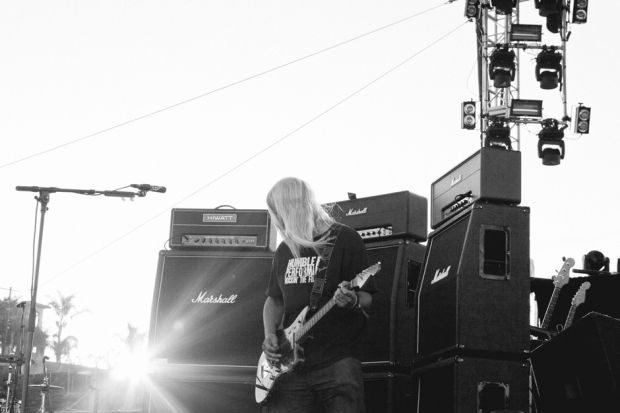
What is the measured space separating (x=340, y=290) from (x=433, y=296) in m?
1.02

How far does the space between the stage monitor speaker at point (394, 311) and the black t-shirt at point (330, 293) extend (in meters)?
1.09

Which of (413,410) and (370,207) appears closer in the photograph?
(413,410)

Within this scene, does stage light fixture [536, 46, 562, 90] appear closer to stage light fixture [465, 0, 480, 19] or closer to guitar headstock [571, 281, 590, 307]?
stage light fixture [465, 0, 480, 19]

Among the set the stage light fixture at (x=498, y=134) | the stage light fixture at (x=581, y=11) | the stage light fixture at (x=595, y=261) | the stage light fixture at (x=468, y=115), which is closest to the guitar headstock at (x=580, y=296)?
the stage light fixture at (x=595, y=261)

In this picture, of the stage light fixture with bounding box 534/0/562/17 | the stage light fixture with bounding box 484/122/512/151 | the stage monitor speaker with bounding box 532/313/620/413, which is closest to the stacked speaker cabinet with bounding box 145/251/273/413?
the stage monitor speaker with bounding box 532/313/620/413

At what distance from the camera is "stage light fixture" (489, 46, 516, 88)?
911cm

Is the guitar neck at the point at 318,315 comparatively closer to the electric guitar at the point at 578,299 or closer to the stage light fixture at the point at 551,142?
the electric guitar at the point at 578,299

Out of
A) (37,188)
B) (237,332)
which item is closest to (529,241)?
(237,332)

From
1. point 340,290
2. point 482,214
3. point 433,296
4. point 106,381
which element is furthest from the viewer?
point 106,381

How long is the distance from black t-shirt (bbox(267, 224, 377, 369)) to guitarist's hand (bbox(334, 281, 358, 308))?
146 mm

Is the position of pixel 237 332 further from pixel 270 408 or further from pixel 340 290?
pixel 340 290

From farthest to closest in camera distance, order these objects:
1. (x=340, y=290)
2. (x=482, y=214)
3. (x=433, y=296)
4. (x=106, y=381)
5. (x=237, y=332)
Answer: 1. (x=106, y=381)
2. (x=237, y=332)
3. (x=433, y=296)
4. (x=482, y=214)
5. (x=340, y=290)

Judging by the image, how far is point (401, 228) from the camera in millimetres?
4691

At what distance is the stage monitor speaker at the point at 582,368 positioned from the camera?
10.2 ft
